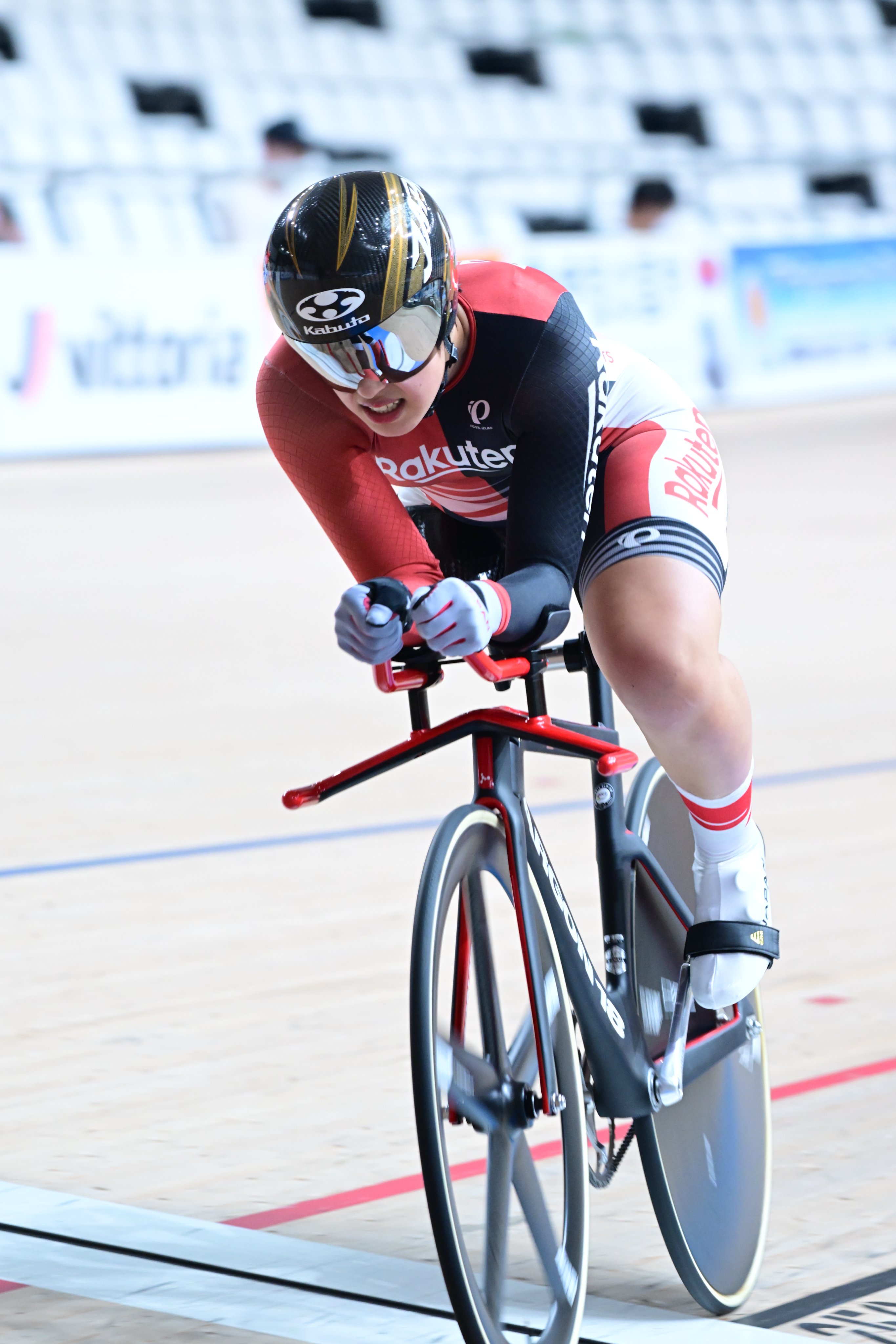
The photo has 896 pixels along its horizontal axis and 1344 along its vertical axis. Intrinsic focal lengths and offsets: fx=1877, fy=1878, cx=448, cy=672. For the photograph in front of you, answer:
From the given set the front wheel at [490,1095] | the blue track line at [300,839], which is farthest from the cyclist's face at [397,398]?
the blue track line at [300,839]

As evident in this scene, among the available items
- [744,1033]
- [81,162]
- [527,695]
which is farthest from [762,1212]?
[81,162]

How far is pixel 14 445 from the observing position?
1141 cm

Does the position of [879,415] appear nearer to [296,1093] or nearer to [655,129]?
[655,129]

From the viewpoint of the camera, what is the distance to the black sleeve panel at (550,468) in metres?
1.86

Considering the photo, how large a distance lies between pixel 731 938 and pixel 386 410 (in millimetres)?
726

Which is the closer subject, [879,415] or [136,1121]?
[136,1121]

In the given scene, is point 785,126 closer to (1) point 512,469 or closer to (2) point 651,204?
(2) point 651,204

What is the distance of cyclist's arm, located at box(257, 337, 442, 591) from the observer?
2.05m

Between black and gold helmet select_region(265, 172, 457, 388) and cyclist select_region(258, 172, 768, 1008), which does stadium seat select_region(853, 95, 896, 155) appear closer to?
cyclist select_region(258, 172, 768, 1008)

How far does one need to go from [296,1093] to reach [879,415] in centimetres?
1231

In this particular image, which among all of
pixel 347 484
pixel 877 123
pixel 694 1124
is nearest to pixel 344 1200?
pixel 694 1124

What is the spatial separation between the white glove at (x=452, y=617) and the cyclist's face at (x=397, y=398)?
291 millimetres

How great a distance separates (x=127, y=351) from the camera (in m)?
11.5

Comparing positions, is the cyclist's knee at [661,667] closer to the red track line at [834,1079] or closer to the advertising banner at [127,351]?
the red track line at [834,1079]
